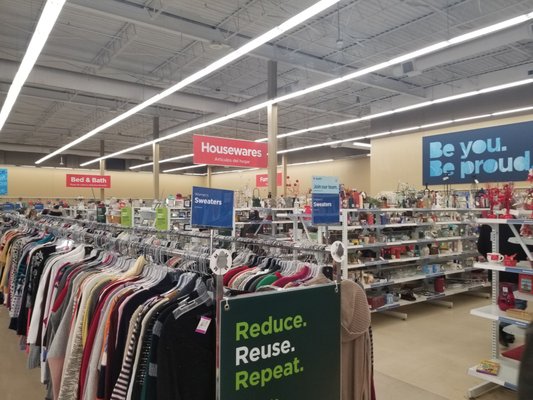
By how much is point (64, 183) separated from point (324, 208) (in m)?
24.0

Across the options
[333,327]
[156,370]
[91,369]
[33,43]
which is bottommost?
[91,369]

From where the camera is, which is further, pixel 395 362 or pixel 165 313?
pixel 395 362

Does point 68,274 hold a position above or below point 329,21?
below

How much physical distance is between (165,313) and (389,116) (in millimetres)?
14042

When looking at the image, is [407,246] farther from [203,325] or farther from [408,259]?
[203,325]

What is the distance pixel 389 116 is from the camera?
1451cm

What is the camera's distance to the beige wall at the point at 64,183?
77.3ft

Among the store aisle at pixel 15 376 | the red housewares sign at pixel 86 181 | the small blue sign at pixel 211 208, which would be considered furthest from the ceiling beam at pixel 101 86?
the small blue sign at pixel 211 208

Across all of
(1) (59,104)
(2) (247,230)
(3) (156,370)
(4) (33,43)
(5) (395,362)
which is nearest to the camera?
(3) (156,370)

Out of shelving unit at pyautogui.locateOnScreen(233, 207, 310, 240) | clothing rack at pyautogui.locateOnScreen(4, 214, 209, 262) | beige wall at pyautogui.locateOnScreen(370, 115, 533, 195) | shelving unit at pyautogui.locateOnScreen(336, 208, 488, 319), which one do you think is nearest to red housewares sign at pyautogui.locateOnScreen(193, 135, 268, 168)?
shelving unit at pyautogui.locateOnScreen(233, 207, 310, 240)

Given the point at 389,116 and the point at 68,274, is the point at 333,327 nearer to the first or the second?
the point at 68,274

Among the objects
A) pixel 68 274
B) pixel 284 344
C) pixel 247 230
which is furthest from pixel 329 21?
pixel 284 344

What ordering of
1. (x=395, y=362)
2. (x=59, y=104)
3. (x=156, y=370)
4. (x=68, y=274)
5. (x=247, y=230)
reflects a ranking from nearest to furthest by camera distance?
1. (x=156, y=370)
2. (x=68, y=274)
3. (x=395, y=362)
4. (x=247, y=230)
5. (x=59, y=104)

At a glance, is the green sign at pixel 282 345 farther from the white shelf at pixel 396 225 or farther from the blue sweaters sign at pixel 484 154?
the blue sweaters sign at pixel 484 154
